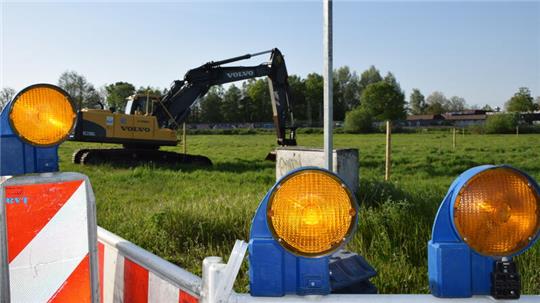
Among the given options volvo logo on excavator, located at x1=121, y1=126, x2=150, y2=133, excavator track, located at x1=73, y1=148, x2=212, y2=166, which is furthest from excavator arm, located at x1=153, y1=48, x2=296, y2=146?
excavator track, located at x1=73, y1=148, x2=212, y2=166

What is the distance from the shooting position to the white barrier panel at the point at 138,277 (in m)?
1.72

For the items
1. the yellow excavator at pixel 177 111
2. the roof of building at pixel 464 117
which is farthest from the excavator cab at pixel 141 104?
the roof of building at pixel 464 117

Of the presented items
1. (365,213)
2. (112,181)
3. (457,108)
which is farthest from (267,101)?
(365,213)

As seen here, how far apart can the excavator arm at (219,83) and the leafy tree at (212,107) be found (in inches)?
2425

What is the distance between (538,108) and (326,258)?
9703cm

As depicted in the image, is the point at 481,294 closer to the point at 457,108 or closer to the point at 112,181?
the point at 112,181

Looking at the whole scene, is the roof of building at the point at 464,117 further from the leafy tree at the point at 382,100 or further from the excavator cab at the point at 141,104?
the excavator cab at the point at 141,104

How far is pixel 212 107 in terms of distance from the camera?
80062 millimetres

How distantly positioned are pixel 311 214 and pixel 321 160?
19.1 ft

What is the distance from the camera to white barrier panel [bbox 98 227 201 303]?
67.6 inches

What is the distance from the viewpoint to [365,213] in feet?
17.5

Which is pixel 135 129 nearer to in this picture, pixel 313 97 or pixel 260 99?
pixel 260 99

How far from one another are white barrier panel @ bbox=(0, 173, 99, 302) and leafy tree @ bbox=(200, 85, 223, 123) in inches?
3069

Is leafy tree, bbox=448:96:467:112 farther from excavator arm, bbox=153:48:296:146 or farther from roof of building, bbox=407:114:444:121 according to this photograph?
excavator arm, bbox=153:48:296:146
